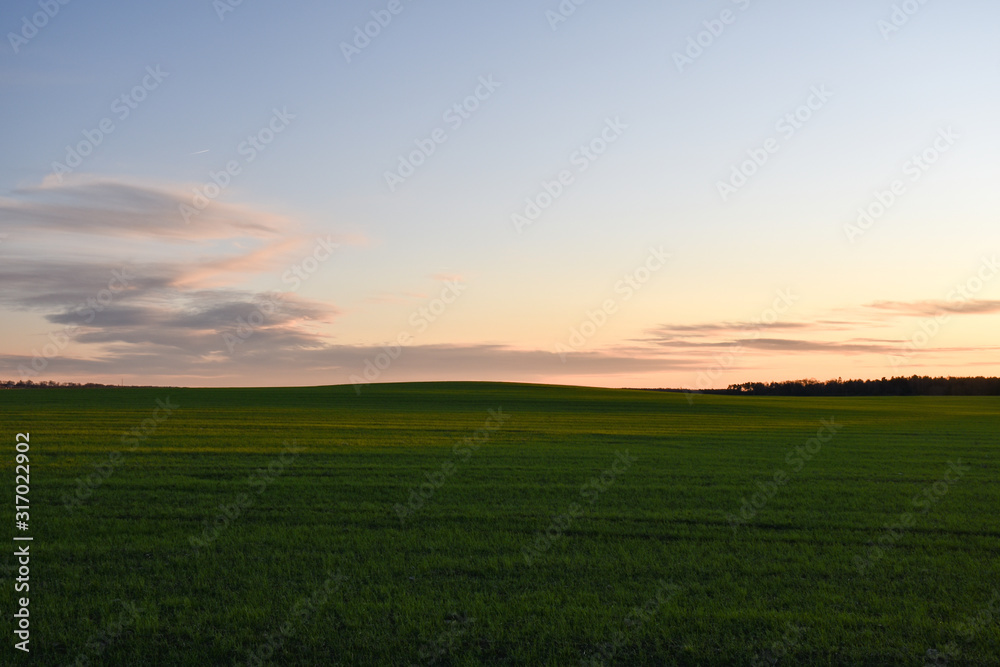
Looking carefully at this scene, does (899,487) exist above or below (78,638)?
below

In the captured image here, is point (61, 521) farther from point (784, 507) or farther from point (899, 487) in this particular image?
point (899, 487)

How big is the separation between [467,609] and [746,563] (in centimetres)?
463

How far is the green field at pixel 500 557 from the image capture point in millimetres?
7316

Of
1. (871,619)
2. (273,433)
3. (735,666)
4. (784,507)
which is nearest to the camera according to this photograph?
(735,666)

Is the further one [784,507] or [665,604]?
[784,507]

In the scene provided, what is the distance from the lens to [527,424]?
35.7 meters

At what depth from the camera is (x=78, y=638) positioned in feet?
23.9

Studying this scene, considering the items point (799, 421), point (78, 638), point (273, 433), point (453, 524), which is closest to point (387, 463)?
point (453, 524)

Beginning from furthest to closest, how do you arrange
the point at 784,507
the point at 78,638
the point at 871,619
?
the point at 784,507 → the point at 871,619 → the point at 78,638

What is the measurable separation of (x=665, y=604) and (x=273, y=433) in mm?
23145

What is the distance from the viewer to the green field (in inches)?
288

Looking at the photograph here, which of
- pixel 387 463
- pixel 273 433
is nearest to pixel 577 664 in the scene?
pixel 387 463

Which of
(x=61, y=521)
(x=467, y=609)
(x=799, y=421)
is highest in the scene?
(x=61, y=521)

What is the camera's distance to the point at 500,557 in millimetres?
10219
